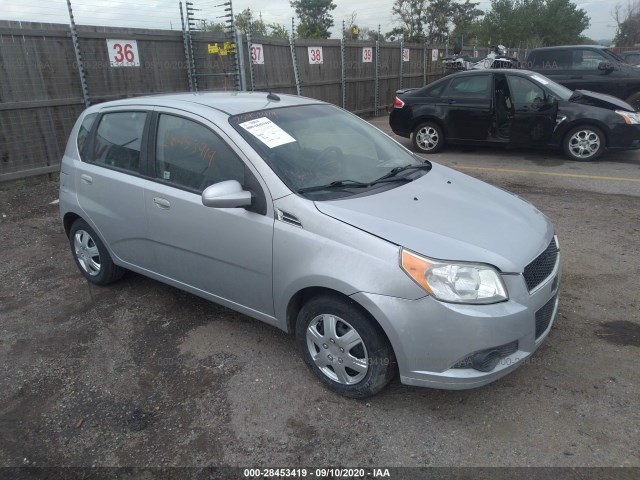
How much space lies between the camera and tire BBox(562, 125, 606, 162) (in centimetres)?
853

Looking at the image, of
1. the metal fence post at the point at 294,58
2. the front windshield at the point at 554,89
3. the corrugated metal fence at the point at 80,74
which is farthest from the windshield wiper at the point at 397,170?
the metal fence post at the point at 294,58

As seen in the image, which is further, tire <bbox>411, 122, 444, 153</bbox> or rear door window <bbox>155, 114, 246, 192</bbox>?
tire <bbox>411, 122, 444, 153</bbox>

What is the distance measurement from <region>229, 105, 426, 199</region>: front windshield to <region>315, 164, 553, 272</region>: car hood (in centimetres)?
21

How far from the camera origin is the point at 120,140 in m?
3.93

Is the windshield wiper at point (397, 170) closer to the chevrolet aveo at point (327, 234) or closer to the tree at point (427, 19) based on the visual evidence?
the chevrolet aveo at point (327, 234)

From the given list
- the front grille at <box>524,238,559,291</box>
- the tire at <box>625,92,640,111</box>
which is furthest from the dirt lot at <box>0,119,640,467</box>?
the tire at <box>625,92,640,111</box>

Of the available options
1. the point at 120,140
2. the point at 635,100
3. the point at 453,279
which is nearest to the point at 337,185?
the point at 453,279

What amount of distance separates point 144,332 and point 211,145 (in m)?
1.55

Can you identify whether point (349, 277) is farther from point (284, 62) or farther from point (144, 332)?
point (284, 62)

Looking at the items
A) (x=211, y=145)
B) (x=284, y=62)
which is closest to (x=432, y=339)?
(x=211, y=145)

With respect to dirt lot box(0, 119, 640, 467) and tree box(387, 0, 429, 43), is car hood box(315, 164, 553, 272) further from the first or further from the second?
tree box(387, 0, 429, 43)

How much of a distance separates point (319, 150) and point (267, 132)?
38 cm

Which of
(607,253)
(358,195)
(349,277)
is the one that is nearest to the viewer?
(349,277)

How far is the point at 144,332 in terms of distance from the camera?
3754 mm
